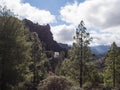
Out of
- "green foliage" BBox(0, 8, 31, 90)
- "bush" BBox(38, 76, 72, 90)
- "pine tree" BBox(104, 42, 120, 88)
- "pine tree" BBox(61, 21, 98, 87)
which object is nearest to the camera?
"green foliage" BBox(0, 8, 31, 90)

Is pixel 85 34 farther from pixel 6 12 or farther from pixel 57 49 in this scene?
pixel 57 49

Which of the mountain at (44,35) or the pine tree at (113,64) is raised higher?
the mountain at (44,35)

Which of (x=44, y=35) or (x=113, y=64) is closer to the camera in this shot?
(x=113, y=64)

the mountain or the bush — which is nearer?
the bush

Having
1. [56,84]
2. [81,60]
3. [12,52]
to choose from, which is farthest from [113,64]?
[12,52]

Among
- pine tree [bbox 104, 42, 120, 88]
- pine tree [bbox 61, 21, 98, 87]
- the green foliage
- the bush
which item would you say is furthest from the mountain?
the green foliage

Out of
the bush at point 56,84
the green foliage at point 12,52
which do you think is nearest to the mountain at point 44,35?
the bush at point 56,84

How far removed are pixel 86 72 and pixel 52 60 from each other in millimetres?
80220

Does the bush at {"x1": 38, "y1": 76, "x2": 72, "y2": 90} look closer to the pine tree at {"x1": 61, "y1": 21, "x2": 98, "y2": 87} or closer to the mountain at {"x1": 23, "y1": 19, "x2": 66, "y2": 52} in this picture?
the pine tree at {"x1": 61, "y1": 21, "x2": 98, "y2": 87}

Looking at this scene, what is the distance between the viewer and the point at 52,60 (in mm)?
126938

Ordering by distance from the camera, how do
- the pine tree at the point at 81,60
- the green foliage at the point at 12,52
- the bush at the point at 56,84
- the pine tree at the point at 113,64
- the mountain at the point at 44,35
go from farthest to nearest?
the mountain at the point at 44,35
the pine tree at the point at 113,64
the pine tree at the point at 81,60
the bush at the point at 56,84
the green foliage at the point at 12,52

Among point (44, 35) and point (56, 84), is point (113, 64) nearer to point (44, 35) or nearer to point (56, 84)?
point (56, 84)

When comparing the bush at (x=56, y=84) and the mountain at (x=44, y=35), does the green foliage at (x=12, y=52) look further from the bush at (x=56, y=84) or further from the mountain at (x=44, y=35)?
the mountain at (x=44, y=35)

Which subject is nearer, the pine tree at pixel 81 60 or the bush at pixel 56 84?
the bush at pixel 56 84
